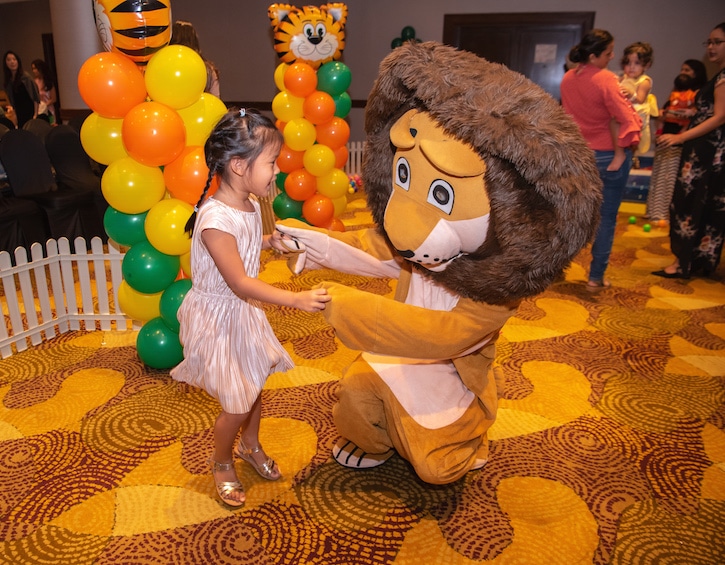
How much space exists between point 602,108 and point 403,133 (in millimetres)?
2301

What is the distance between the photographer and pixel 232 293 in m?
1.64

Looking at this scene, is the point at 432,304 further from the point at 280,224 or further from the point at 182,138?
the point at 182,138

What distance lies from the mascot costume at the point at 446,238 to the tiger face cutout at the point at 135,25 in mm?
1075

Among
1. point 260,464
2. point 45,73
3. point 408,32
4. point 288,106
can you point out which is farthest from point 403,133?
point 408,32

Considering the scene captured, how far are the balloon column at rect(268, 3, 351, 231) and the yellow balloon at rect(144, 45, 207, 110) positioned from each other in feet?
5.74

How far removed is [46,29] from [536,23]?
9.96 metres

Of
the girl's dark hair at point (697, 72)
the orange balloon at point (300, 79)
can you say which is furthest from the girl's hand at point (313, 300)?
the girl's dark hair at point (697, 72)

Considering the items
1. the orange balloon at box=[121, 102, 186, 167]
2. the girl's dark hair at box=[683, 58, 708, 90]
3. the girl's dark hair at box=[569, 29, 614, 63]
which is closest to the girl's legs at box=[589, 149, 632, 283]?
the girl's dark hair at box=[569, 29, 614, 63]

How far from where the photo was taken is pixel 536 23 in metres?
7.74

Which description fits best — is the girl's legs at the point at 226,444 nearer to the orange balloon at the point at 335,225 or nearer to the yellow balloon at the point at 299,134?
the yellow balloon at the point at 299,134

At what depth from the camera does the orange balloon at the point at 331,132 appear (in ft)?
13.7

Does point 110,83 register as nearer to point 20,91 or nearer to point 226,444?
point 226,444

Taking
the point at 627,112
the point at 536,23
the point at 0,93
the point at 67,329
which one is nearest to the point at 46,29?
the point at 0,93

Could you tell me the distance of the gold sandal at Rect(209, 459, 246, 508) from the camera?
1.75m
